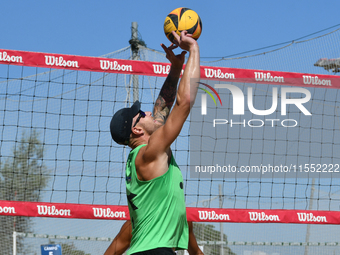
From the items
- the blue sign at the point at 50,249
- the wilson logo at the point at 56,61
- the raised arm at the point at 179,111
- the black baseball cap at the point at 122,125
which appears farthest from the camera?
the blue sign at the point at 50,249

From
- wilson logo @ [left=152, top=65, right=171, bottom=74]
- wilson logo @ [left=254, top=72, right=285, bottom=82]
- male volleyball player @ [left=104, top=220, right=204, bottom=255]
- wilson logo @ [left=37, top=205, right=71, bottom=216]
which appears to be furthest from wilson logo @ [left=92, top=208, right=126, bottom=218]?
wilson logo @ [left=254, top=72, right=285, bottom=82]

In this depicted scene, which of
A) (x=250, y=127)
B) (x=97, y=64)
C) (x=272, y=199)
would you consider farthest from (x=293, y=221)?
(x=97, y=64)

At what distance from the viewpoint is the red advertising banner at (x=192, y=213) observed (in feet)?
16.8

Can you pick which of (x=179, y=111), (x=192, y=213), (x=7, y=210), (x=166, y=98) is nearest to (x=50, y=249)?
(x=7, y=210)

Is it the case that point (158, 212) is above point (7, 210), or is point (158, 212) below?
above

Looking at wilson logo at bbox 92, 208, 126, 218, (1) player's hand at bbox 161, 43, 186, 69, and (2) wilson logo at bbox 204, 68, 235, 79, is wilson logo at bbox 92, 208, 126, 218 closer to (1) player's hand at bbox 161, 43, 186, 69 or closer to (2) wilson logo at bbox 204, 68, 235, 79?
(2) wilson logo at bbox 204, 68, 235, 79

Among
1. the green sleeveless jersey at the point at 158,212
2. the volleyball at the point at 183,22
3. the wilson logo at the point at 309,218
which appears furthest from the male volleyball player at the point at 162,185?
the wilson logo at the point at 309,218

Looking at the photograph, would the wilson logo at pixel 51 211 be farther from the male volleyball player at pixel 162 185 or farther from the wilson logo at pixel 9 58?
the male volleyball player at pixel 162 185

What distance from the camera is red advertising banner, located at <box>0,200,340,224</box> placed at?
201 inches

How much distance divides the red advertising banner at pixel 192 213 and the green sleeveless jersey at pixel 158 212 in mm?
2744

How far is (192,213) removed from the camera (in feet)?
17.7

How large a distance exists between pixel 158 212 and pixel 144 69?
3506 millimetres

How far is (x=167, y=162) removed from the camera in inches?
101

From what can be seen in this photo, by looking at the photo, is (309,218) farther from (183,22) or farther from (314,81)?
(183,22)
